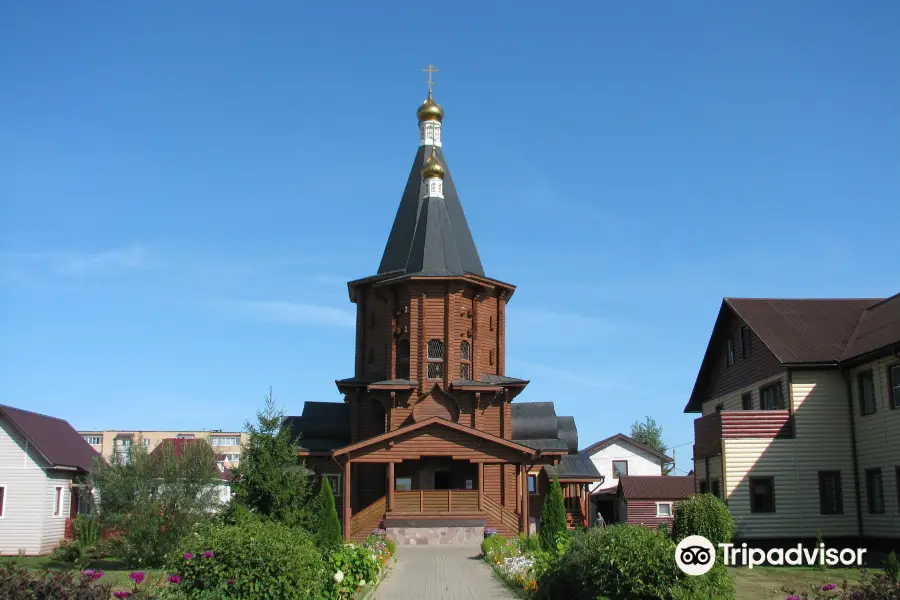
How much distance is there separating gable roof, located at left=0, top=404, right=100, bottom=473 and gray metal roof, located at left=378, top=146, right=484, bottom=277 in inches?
581

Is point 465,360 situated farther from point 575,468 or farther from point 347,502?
point 347,502

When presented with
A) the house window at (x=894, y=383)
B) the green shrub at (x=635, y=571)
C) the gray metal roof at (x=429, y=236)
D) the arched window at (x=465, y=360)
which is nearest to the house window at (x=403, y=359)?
the arched window at (x=465, y=360)

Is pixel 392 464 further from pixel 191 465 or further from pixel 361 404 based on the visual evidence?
pixel 191 465

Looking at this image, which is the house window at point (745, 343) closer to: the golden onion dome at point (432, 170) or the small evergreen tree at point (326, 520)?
the small evergreen tree at point (326, 520)

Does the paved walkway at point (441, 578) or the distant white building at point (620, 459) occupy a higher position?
the distant white building at point (620, 459)

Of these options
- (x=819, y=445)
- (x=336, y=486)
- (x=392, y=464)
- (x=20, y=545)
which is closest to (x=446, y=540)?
(x=392, y=464)

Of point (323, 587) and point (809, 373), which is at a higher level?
point (809, 373)

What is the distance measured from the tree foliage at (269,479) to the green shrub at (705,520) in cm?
969

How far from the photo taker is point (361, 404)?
37281 millimetres

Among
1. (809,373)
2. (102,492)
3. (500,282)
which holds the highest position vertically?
(500,282)

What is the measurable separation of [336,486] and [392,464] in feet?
19.6

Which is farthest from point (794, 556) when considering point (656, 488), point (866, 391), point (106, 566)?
point (656, 488)

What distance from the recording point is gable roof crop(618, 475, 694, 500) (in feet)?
148

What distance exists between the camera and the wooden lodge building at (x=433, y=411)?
3134 cm
